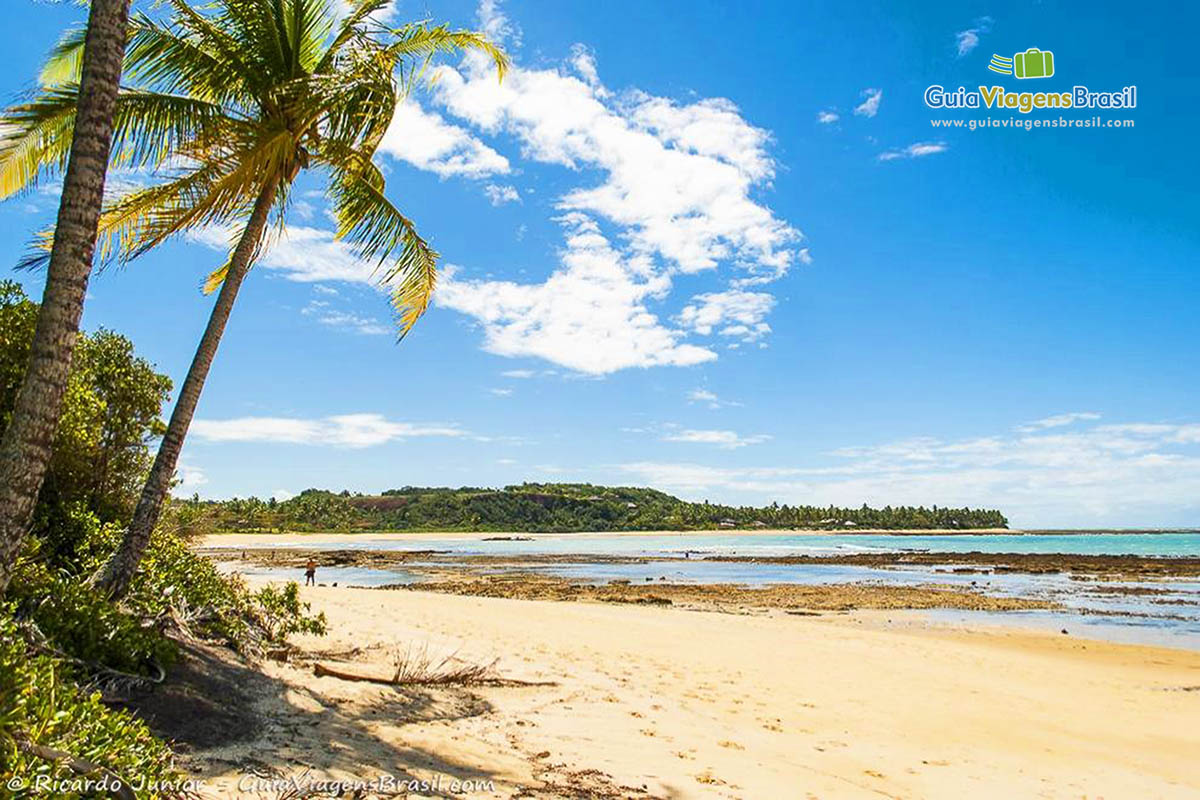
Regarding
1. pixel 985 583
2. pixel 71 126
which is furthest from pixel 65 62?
pixel 985 583

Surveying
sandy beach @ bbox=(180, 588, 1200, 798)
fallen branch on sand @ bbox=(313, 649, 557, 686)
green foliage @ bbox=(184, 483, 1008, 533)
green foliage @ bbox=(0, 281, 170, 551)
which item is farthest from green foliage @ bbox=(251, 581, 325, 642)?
green foliage @ bbox=(184, 483, 1008, 533)

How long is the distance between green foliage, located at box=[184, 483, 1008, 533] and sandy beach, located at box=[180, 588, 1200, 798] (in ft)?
356

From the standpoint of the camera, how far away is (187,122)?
8312 mm

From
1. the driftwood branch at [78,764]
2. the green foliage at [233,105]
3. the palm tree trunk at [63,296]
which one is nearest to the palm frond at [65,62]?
the green foliage at [233,105]

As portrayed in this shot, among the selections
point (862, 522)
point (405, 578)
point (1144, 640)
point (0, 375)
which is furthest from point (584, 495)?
point (0, 375)

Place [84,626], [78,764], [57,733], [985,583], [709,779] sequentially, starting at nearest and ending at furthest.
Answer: [78,764] → [57,733] → [84,626] → [709,779] → [985,583]

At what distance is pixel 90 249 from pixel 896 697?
36.4 feet

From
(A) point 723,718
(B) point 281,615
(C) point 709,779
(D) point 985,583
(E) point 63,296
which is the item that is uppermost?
(E) point 63,296

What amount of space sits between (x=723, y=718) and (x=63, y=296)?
7764 millimetres

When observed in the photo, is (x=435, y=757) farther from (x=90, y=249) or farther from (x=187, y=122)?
(x=187, y=122)

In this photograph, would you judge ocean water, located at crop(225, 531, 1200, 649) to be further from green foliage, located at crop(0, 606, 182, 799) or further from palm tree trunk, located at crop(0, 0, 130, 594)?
palm tree trunk, located at crop(0, 0, 130, 594)

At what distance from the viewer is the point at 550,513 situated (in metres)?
145

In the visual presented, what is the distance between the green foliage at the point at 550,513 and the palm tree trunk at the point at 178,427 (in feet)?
364

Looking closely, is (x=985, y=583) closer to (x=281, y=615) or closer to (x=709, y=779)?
(x=709, y=779)
